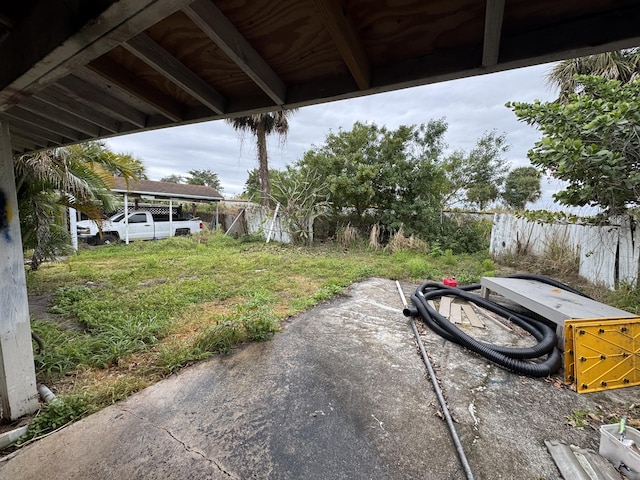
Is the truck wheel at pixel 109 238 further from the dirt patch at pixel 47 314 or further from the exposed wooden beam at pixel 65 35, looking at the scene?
the exposed wooden beam at pixel 65 35

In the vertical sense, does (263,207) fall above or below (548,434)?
above

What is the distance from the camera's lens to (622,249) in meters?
3.89

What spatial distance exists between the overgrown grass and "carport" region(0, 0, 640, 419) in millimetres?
501

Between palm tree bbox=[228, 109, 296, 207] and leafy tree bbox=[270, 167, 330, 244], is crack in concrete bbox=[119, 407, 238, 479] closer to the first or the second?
leafy tree bbox=[270, 167, 330, 244]

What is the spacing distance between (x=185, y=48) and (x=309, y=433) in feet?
7.83

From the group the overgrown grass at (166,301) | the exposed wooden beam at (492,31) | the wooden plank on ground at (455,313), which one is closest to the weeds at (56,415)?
the overgrown grass at (166,301)

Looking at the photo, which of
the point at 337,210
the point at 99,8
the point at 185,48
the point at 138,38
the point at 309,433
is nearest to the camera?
the point at 99,8

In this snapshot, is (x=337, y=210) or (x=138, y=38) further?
(x=337, y=210)

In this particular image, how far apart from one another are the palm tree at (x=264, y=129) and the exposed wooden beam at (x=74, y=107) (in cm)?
722

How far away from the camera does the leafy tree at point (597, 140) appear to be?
9.36 ft

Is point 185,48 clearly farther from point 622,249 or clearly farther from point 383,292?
point 622,249

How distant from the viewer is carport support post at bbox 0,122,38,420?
5.35 ft

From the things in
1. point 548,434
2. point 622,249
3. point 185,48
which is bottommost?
point 548,434

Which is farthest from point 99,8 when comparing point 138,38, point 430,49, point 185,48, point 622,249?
point 622,249
